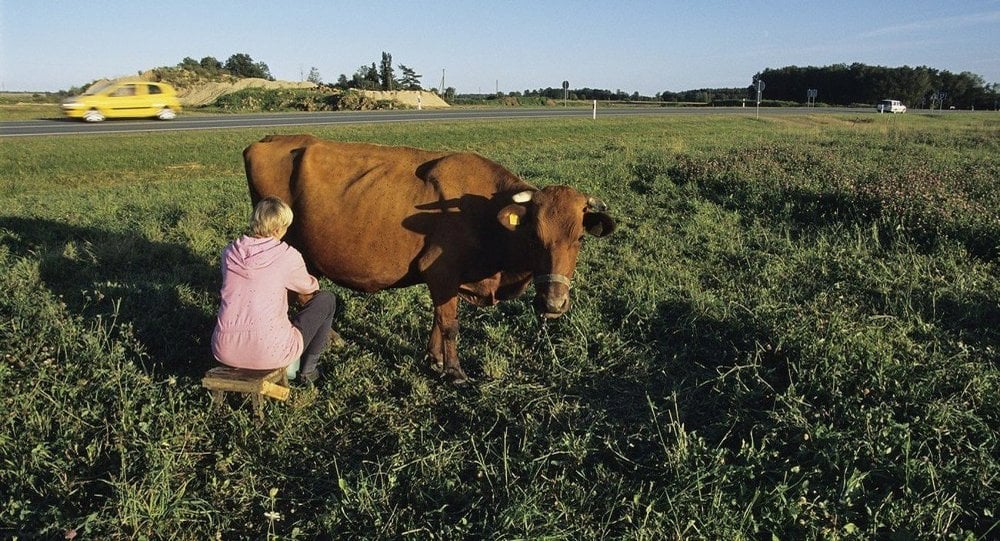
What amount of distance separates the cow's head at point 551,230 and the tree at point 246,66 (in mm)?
76390

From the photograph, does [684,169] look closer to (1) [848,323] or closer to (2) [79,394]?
(1) [848,323]

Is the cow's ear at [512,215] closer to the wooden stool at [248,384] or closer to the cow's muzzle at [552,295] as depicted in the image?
the cow's muzzle at [552,295]

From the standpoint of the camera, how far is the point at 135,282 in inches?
269

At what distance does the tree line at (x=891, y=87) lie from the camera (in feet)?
262

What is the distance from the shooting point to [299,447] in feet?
13.7

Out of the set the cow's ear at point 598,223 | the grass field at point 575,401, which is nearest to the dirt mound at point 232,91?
the grass field at point 575,401

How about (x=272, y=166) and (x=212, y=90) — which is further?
(x=212, y=90)

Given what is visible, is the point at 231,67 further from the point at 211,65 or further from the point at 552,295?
the point at 552,295

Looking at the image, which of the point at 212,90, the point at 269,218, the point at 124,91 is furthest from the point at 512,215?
the point at 212,90

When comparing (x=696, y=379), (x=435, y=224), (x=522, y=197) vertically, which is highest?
(x=522, y=197)

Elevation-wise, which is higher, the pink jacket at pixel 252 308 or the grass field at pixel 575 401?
the pink jacket at pixel 252 308

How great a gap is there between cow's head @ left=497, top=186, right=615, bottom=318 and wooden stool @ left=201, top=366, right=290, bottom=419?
1.85 meters

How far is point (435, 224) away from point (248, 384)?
187 cm

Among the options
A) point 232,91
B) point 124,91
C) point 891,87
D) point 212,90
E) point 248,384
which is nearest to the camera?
point 248,384
